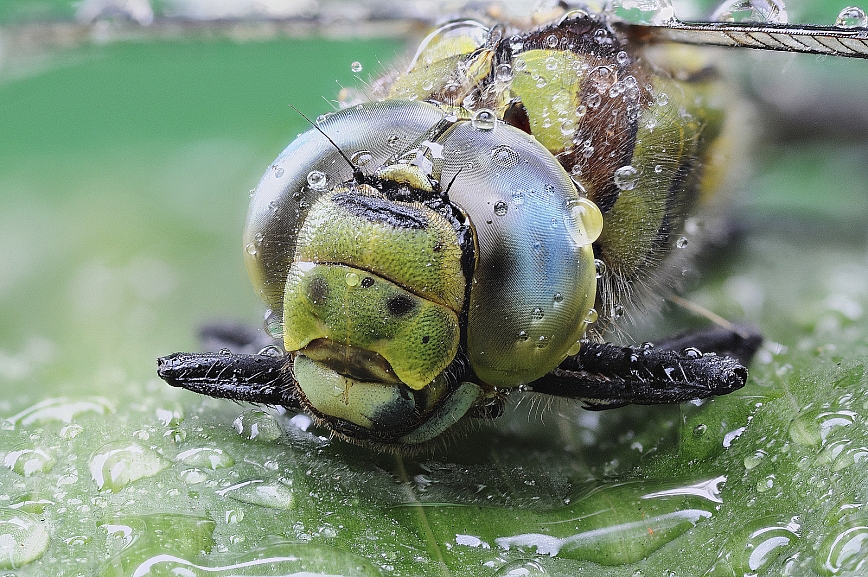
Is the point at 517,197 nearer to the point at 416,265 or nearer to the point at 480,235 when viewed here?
the point at 480,235

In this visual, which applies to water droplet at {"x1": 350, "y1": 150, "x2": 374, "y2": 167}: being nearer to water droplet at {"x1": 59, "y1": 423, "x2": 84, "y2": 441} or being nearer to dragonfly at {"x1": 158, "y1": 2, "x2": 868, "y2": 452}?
dragonfly at {"x1": 158, "y1": 2, "x2": 868, "y2": 452}

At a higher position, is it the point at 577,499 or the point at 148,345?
the point at 577,499

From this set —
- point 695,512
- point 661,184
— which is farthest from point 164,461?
point 661,184

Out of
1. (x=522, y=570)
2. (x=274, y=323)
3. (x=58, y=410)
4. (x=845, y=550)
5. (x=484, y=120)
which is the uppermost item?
(x=484, y=120)

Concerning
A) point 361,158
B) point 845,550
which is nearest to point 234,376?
point 361,158

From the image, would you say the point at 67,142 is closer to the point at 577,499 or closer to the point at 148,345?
the point at 148,345
